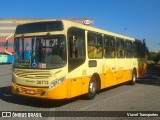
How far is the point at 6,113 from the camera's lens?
355 inches

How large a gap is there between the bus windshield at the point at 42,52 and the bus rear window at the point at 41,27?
0.27m

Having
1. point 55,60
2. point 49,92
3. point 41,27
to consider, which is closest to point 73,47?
point 55,60

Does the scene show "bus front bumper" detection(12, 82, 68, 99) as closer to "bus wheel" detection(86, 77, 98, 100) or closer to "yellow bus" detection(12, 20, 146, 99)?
"yellow bus" detection(12, 20, 146, 99)

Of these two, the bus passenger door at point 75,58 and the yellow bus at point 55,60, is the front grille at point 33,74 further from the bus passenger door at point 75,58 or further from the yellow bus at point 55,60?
the bus passenger door at point 75,58

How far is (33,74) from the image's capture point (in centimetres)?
1003

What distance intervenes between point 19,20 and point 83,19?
20700 mm

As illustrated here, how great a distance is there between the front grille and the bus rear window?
1515mm

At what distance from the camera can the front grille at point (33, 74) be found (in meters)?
9.77

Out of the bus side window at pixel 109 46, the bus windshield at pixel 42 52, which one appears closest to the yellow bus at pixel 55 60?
the bus windshield at pixel 42 52

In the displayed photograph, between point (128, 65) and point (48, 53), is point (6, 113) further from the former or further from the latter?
point (128, 65)

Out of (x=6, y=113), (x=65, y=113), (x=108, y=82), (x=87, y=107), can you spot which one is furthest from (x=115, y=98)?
(x=6, y=113)

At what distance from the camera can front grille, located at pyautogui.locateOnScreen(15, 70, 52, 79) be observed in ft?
32.1

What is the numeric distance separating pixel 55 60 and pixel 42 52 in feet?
2.08

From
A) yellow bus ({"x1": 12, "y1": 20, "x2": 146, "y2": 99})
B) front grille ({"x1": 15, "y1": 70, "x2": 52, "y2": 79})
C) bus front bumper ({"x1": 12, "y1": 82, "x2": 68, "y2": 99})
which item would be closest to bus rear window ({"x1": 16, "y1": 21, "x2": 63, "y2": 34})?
yellow bus ({"x1": 12, "y1": 20, "x2": 146, "y2": 99})
